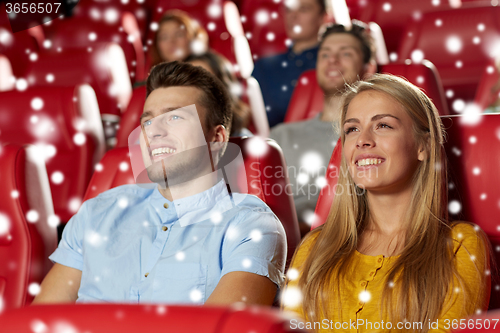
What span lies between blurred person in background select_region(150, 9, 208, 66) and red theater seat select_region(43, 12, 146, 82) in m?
0.51

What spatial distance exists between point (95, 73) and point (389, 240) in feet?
6.21

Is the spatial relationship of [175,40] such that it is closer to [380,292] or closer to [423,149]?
[423,149]

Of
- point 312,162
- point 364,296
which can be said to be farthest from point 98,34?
point 364,296

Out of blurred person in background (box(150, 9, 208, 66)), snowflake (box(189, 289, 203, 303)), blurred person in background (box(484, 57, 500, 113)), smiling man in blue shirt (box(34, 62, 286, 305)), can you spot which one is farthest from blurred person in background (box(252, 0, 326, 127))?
snowflake (box(189, 289, 203, 303))

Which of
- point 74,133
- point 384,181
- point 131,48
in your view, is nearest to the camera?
point 384,181

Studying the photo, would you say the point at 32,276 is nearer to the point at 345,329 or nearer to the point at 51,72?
the point at 345,329

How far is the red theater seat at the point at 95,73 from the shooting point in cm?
263

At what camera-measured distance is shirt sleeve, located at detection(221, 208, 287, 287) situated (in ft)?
3.65

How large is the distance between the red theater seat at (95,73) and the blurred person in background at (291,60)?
698mm

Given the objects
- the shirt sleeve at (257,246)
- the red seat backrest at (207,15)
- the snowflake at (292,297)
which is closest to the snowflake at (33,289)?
the shirt sleeve at (257,246)

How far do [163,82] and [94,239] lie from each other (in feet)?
1.43

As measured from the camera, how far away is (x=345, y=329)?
104 cm

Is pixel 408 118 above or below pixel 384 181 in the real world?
above

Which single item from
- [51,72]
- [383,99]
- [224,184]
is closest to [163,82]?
[224,184]
